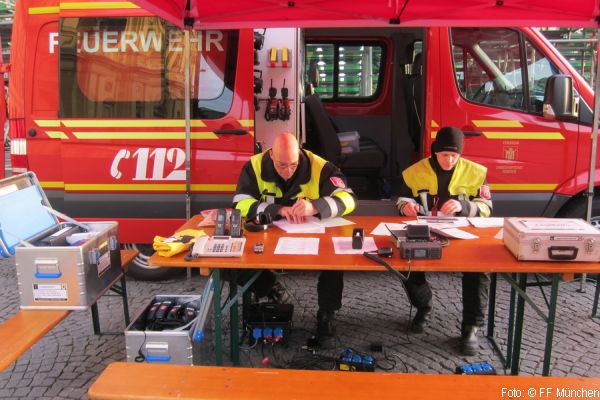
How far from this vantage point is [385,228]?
10.5 ft

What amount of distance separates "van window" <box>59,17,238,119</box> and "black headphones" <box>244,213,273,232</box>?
53.9 inches

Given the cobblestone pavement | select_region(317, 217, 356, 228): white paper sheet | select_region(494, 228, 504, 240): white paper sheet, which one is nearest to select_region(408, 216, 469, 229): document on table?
select_region(494, 228, 504, 240): white paper sheet

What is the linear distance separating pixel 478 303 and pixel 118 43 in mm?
3250

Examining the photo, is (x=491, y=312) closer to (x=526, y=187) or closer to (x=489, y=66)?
(x=526, y=187)

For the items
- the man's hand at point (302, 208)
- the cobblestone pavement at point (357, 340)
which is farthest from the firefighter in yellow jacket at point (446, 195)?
the man's hand at point (302, 208)

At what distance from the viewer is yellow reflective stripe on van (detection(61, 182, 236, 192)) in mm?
4309

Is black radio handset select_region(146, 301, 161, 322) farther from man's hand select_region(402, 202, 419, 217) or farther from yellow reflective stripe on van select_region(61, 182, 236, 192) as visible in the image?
man's hand select_region(402, 202, 419, 217)

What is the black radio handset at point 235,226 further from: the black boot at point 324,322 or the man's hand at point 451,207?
the man's hand at point 451,207

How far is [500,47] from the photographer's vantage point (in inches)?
174

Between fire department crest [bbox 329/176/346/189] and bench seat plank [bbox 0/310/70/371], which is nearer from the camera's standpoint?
bench seat plank [bbox 0/310/70/371]

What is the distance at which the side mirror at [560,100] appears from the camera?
3.98m

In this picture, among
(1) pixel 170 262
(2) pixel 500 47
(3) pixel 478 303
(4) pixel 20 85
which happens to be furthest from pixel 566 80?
(4) pixel 20 85

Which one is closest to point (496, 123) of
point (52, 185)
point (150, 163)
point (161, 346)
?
point (150, 163)

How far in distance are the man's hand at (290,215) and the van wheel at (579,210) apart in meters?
2.46
